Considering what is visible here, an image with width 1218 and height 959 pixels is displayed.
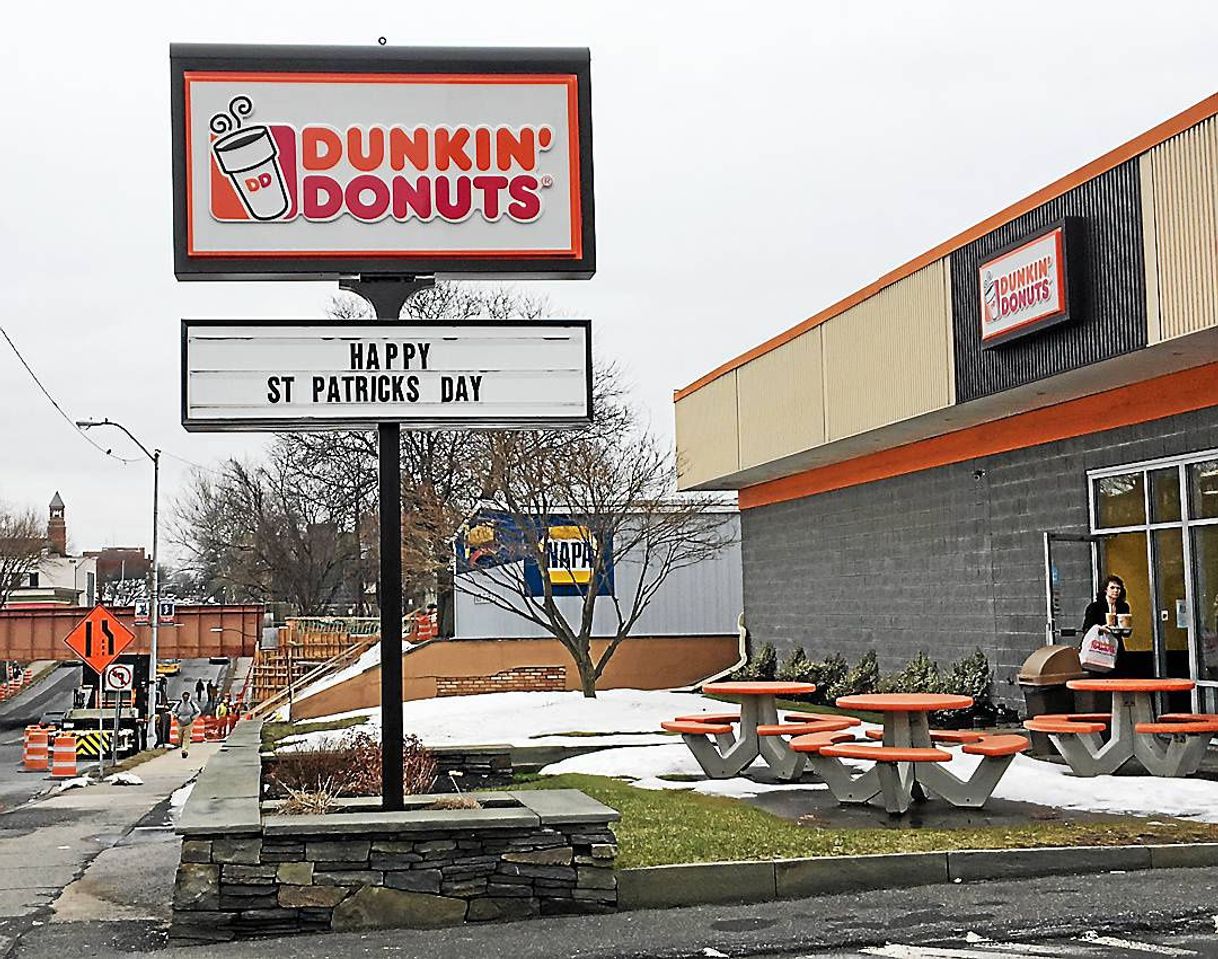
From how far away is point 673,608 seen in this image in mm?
37125

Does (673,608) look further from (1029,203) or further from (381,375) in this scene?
(381,375)

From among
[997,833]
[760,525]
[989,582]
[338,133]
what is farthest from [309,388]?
[760,525]

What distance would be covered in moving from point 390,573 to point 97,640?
21471mm

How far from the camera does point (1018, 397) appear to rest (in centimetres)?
1769

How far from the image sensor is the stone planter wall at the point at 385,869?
835 cm

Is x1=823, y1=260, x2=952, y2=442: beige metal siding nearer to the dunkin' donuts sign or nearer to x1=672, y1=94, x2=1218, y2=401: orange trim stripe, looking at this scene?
x1=672, y1=94, x2=1218, y2=401: orange trim stripe

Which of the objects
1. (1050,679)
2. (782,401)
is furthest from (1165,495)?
(782,401)

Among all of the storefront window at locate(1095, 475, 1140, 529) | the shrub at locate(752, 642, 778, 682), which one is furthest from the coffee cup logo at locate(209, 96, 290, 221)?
the shrub at locate(752, 642, 778, 682)

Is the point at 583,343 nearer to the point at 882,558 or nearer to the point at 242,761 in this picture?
the point at 242,761

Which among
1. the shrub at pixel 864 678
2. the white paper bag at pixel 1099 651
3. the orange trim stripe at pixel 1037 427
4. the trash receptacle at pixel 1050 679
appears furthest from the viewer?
the shrub at pixel 864 678

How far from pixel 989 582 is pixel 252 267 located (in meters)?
13.0

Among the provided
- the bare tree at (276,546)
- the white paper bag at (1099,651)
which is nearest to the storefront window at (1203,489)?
the white paper bag at (1099,651)

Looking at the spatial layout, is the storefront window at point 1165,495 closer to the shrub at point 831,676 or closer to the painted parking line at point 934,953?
the shrub at point 831,676

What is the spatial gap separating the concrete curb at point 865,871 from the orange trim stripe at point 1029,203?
6.99 m
